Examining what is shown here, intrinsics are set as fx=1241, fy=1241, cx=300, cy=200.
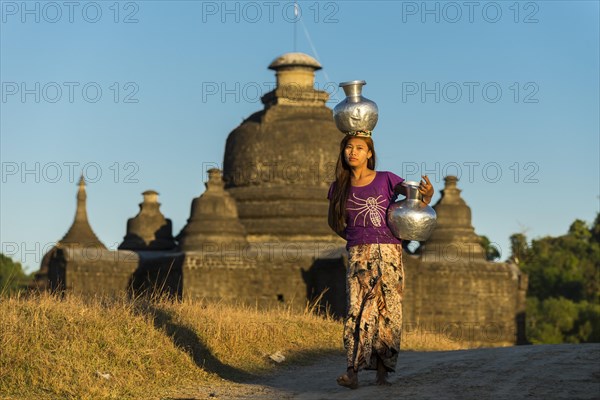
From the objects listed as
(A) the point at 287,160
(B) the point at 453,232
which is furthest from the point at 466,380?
(A) the point at 287,160

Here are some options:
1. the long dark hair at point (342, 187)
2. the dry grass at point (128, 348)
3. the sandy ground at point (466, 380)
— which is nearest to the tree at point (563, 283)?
the dry grass at point (128, 348)

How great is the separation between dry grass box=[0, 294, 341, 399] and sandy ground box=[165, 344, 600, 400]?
596 mm

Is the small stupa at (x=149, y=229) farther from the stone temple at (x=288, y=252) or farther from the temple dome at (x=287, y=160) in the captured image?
the temple dome at (x=287, y=160)

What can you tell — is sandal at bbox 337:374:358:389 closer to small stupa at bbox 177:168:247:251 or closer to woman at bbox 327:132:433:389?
woman at bbox 327:132:433:389

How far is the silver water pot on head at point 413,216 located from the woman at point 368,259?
68mm

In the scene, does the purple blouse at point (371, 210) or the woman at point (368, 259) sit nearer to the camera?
the woman at point (368, 259)

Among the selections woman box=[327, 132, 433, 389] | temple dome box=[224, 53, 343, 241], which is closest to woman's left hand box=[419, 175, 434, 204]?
woman box=[327, 132, 433, 389]

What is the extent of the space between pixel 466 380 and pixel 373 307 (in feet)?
3.45

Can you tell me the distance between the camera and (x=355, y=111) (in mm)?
9602

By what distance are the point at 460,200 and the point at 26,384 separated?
24925 mm

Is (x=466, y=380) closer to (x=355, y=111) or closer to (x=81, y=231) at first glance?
(x=355, y=111)

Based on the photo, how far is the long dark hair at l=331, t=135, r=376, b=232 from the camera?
31.4ft

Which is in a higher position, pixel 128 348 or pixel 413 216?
pixel 413 216

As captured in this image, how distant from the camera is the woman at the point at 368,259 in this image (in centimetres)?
928
